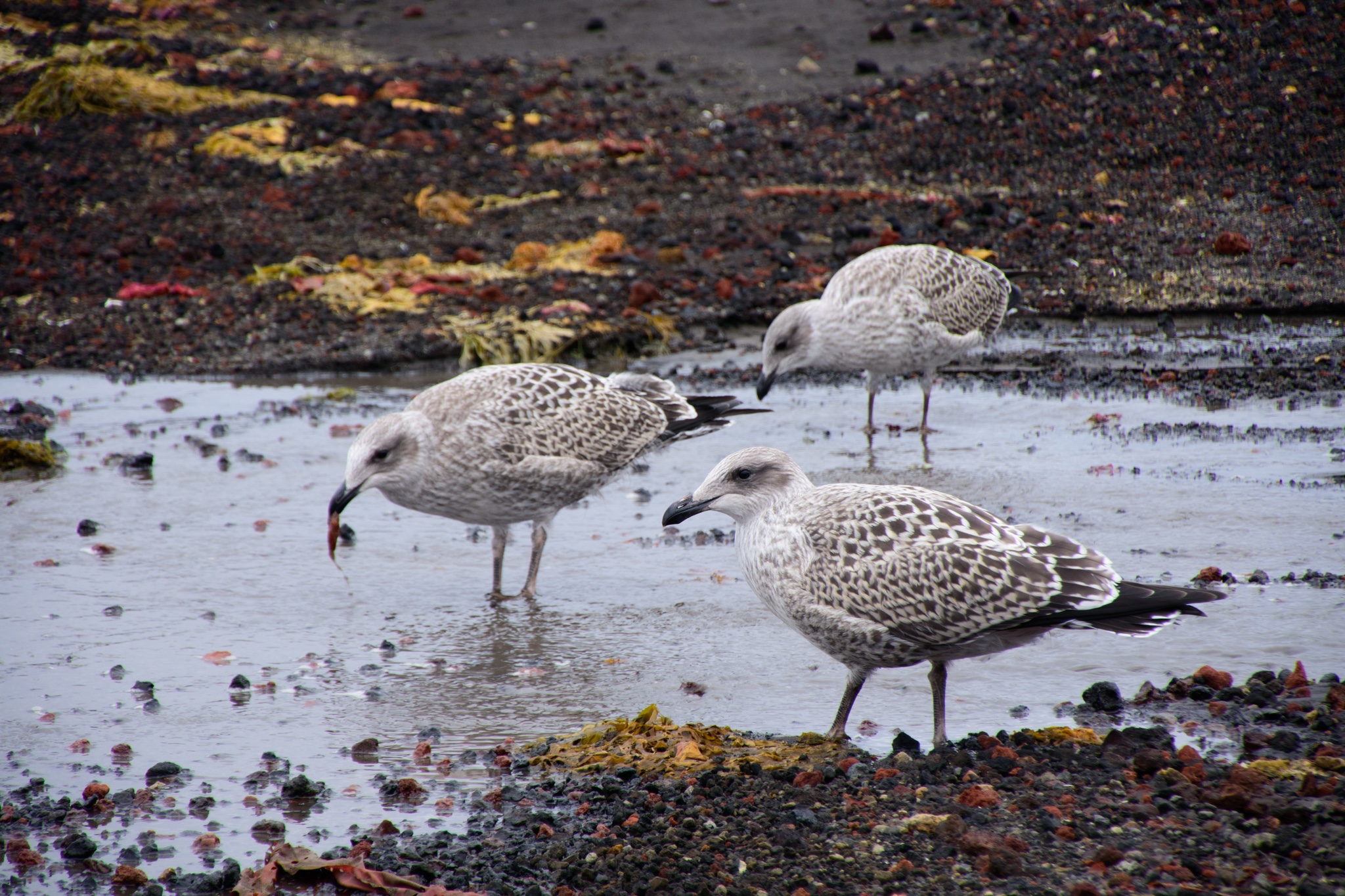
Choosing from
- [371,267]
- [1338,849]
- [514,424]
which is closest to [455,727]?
[514,424]

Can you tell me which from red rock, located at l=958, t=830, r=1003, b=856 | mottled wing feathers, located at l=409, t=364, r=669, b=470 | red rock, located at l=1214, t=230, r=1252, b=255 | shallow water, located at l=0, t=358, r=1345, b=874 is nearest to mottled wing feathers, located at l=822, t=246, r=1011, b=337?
shallow water, located at l=0, t=358, r=1345, b=874

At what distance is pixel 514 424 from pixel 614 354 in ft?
17.1

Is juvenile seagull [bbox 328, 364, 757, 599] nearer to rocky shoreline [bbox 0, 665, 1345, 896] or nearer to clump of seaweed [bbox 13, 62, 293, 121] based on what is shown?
rocky shoreline [bbox 0, 665, 1345, 896]

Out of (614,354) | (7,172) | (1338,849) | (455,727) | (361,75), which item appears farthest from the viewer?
(361,75)

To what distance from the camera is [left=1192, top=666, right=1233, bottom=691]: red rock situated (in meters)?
5.29

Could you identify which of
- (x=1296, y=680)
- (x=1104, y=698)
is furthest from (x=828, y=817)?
A: (x=1296, y=680)

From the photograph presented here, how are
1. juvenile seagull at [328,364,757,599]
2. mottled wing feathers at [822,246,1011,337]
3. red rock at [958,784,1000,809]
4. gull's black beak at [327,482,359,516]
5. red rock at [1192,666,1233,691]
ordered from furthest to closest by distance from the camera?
1. mottled wing feathers at [822,246,1011,337]
2. juvenile seagull at [328,364,757,599]
3. gull's black beak at [327,482,359,516]
4. red rock at [1192,666,1233,691]
5. red rock at [958,784,1000,809]

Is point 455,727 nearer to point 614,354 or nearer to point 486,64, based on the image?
point 614,354

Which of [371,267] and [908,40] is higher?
[908,40]

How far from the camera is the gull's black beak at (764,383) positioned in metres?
9.87

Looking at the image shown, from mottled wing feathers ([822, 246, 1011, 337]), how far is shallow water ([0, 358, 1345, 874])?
82 centimetres

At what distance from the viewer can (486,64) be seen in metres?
22.7

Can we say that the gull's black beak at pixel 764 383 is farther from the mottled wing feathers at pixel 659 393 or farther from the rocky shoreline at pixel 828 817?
the rocky shoreline at pixel 828 817

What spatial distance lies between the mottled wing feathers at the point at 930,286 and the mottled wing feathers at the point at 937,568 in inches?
199
